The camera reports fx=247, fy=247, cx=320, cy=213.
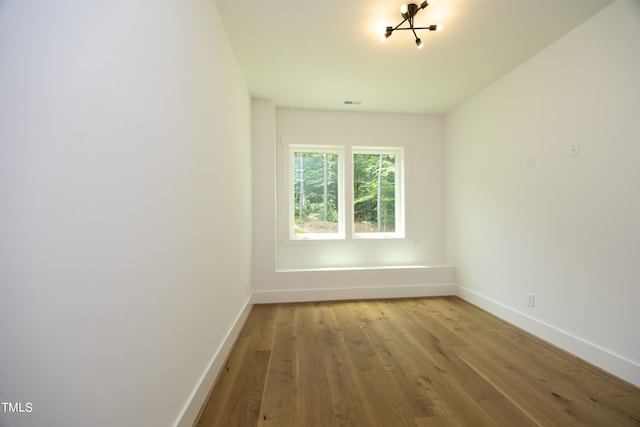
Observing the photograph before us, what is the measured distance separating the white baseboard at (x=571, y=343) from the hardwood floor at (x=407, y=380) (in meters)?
0.07

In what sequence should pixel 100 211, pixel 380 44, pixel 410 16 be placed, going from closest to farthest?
1. pixel 100 211
2. pixel 410 16
3. pixel 380 44

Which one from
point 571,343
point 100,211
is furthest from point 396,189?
point 100,211

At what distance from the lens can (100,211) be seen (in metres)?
0.75

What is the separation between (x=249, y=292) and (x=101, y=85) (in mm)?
2714

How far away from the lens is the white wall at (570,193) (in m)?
1.72

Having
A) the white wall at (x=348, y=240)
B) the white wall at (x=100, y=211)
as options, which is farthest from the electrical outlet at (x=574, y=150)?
the white wall at (x=100, y=211)

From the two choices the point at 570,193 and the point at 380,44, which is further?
the point at 380,44

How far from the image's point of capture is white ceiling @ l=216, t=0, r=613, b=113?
5.93 ft

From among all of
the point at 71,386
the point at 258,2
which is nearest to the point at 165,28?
the point at 258,2

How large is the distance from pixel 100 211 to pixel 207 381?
1353mm

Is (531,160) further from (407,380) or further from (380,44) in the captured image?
(407,380)

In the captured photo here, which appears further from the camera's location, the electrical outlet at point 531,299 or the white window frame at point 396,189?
the white window frame at point 396,189

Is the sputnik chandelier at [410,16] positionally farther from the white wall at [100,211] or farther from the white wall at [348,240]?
the white wall at [348,240]

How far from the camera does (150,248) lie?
1.00 metres
